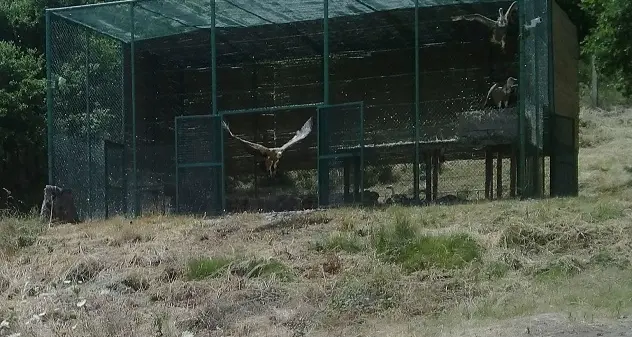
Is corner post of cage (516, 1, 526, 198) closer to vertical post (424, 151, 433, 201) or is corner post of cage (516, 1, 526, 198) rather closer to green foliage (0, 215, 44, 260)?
vertical post (424, 151, 433, 201)

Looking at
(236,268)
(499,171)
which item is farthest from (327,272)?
(499,171)

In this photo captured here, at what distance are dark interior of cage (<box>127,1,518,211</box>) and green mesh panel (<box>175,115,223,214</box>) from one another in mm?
1211

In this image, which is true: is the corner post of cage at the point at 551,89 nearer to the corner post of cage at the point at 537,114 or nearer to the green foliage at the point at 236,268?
the corner post of cage at the point at 537,114

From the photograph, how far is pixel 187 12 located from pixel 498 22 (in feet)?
17.3

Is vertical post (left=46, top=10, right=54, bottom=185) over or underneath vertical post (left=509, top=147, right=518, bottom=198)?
over

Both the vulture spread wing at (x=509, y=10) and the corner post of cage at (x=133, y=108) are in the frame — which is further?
the corner post of cage at (x=133, y=108)

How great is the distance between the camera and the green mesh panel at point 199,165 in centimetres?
1550

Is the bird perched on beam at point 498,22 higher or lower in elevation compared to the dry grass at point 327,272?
higher

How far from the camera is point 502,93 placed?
16.1m

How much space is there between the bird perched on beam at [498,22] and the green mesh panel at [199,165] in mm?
4775

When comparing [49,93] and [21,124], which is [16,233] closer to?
[49,93]

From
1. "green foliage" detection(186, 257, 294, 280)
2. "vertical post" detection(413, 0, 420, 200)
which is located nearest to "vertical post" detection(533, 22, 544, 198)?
"vertical post" detection(413, 0, 420, 200)

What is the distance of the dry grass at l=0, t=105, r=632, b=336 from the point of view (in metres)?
9.73

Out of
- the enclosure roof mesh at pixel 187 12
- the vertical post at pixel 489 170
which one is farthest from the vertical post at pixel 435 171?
the enclosure roof mesh at pixel 187 12
